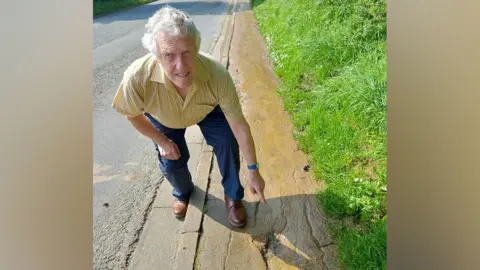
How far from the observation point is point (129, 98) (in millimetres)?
2039

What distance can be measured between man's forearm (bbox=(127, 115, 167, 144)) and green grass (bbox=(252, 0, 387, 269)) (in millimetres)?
1158

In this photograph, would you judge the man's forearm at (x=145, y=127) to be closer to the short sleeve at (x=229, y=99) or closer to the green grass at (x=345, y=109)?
the short sleeve at (x=229, y=99)

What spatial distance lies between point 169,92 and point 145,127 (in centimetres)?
28

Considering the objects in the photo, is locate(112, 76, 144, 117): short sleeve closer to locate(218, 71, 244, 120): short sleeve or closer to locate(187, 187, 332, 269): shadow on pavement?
locate(218, 71, 244, 120): short sleeve

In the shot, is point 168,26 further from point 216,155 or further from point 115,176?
point 115,176

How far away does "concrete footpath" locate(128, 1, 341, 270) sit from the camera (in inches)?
90.6

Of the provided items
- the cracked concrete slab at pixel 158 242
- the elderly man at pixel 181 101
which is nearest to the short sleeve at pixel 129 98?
the elderly man at pixel 181 101

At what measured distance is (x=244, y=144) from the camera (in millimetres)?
2135
